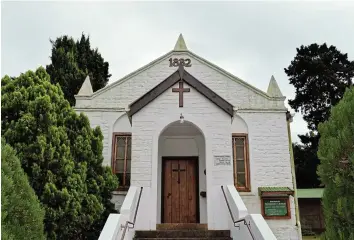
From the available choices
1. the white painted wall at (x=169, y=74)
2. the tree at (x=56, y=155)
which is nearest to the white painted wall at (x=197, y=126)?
the tree at (x=56, y=155)

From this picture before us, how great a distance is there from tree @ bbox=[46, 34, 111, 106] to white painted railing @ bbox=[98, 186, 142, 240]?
9694 millimetres

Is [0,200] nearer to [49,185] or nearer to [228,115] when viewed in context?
[49,185]

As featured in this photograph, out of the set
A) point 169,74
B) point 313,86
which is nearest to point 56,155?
point 169,74

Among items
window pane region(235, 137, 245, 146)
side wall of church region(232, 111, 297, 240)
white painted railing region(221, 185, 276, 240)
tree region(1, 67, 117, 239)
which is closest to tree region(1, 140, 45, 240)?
tree region(1, 67, 117, 239)

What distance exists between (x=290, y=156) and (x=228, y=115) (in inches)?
148

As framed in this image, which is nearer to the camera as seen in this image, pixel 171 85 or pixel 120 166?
pixel 171 85

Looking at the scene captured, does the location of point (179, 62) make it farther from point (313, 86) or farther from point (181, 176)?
point (313, 86)

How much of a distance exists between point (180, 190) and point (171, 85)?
136 inches

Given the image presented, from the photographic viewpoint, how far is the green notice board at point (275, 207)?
453 inches

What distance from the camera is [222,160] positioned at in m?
9.45

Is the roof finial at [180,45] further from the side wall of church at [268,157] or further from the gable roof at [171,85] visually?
the gable roof at [171,85]

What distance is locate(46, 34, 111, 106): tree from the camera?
18.1 metres

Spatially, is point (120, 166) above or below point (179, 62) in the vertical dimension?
below

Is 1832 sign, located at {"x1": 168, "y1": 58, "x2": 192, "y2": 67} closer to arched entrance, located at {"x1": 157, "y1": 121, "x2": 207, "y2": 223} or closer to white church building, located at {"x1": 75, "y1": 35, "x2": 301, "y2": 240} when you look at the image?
white church building, located at {"x1": 75, "y1": 35, "x2": 301, "y2": 240}
